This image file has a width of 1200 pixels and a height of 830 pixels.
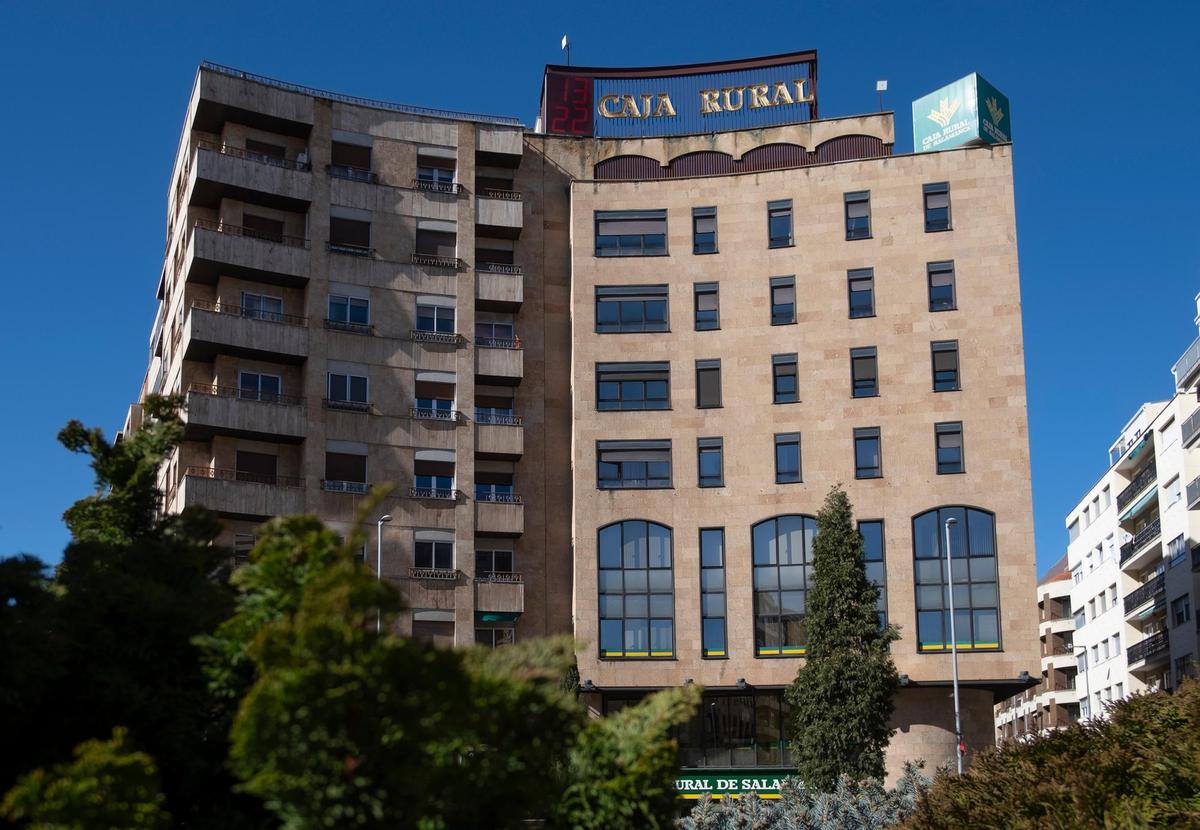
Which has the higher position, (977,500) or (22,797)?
(977,500)

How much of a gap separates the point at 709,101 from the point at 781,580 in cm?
2149

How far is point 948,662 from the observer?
52812 mm

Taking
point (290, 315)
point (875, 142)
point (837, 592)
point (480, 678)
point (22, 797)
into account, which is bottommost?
point (22, 797)

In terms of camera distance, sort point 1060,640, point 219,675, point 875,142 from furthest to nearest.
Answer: point 1060,640
point 875,142
point 219,675

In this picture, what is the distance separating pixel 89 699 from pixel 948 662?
42.8 m

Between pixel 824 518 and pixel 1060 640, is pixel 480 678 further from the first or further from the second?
pixel 1060 640

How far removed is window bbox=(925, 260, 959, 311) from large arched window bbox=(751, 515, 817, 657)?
9.27 meters

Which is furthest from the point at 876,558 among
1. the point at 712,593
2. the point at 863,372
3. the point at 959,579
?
the point at 863,372

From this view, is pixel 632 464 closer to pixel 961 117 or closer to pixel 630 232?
pixel 630 232

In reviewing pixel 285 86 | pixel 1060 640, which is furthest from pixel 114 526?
pixel 1060 640

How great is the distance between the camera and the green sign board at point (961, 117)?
59500 mm

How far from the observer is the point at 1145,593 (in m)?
85.8

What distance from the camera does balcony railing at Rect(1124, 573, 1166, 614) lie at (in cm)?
8250

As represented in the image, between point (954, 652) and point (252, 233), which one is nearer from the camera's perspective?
point (954, 652)
